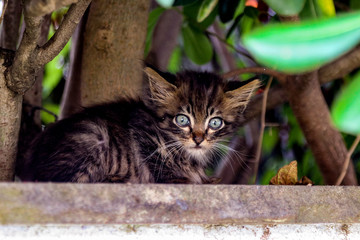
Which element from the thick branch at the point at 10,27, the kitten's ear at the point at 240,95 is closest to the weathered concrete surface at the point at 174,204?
the kitten's ear at the point at 240,95

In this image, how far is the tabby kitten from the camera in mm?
1553

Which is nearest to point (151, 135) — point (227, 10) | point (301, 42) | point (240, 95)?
point (240, 95)

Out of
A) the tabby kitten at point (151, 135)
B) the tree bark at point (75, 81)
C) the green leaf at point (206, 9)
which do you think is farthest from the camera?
the tree bark at point (75, 81)

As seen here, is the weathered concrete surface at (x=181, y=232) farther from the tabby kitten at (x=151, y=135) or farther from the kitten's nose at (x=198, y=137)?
the kitten's nose at (x=198, y=137)

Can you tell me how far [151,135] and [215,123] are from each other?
26cm

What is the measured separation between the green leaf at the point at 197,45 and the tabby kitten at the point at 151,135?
42 centimetres

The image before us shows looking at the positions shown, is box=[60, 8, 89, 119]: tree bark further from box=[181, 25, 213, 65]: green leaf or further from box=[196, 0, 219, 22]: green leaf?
box=[196, 0, 219, 22]: green leaf

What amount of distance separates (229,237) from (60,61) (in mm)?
2270

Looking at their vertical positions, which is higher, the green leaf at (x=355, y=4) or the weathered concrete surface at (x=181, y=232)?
the green leaf at (x=355, y=4)

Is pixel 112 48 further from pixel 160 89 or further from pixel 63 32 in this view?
pixel 63 32

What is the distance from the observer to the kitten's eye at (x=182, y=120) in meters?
1.79

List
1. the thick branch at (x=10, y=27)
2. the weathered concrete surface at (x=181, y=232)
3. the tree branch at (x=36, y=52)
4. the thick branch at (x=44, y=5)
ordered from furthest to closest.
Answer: the thick branch at (x=10, y=27) → the tree branch at (x=36, y=52) → the weathered concrete surface at (x=181, y=232) → the thick branch at (x=44, y=5)

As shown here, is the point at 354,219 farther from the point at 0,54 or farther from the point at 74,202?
the point at 0,54

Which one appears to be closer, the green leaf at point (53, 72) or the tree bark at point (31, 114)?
the tree bark at point (31, 114)
